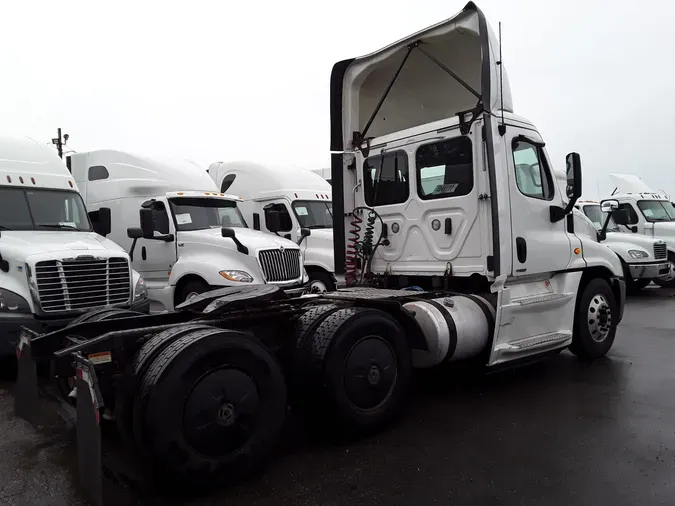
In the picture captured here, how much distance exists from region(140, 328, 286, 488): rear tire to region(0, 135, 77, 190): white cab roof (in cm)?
581

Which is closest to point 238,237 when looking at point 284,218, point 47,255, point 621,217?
point 284,218

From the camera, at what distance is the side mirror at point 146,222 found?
353 inches

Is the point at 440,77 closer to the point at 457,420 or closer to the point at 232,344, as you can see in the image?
the point at 457,420

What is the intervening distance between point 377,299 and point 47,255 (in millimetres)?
4191

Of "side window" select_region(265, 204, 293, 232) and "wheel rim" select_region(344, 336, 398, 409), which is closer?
"wheel rim" select_region(344, 336, 398, 409)

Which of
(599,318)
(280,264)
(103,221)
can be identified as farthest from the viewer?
(280,264)

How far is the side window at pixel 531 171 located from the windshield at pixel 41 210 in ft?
20.6

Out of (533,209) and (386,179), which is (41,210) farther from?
(533,209)

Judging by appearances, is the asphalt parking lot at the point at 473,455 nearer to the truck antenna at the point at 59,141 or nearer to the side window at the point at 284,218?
the side window at the point at 284,218

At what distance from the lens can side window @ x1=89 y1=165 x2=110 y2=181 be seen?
34.7ft

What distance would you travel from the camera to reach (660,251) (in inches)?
524

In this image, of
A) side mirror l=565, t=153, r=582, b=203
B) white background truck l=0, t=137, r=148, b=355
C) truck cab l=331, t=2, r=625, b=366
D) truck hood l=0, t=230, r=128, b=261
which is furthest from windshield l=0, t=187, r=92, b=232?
side mirror l=565, t=153, r=582, b=203

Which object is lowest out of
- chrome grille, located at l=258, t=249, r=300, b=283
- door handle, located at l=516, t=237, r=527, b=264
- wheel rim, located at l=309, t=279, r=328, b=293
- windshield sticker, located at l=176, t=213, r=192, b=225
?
wheel rim, located at l=309, t=279, r=328, b=293

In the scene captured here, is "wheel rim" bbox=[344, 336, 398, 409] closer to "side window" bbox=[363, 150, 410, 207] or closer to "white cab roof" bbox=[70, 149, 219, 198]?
"side window" bbox=[363, 150, 410, 207]
